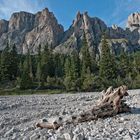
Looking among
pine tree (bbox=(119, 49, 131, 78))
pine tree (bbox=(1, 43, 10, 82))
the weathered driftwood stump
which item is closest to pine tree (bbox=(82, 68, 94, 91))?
pine tree (bbox=(119, 49, 131, 78))

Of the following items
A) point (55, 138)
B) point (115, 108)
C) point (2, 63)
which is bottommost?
point (55, 138)

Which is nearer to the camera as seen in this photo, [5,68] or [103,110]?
[103,110]

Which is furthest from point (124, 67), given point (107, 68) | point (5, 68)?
point (5, 68)

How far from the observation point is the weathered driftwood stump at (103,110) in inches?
767

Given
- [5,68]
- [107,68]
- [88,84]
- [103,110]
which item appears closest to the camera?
[103,110]

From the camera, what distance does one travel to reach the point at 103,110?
21.3 m

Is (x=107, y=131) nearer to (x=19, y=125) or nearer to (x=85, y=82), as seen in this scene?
(x=19, y=125)

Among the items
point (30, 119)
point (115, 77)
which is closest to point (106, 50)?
point (115, 77)

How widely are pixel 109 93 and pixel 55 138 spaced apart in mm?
7631

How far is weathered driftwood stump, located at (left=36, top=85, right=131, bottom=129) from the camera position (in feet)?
63.9

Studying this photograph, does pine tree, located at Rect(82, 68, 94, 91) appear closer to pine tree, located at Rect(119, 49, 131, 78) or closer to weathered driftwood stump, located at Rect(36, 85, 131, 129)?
pine tree, located at Rect(119, 49, 131, 78)

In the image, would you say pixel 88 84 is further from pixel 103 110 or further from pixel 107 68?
pixel 103 110

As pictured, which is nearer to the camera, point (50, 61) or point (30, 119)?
point (30, 119)

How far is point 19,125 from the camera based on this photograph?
856 inches
